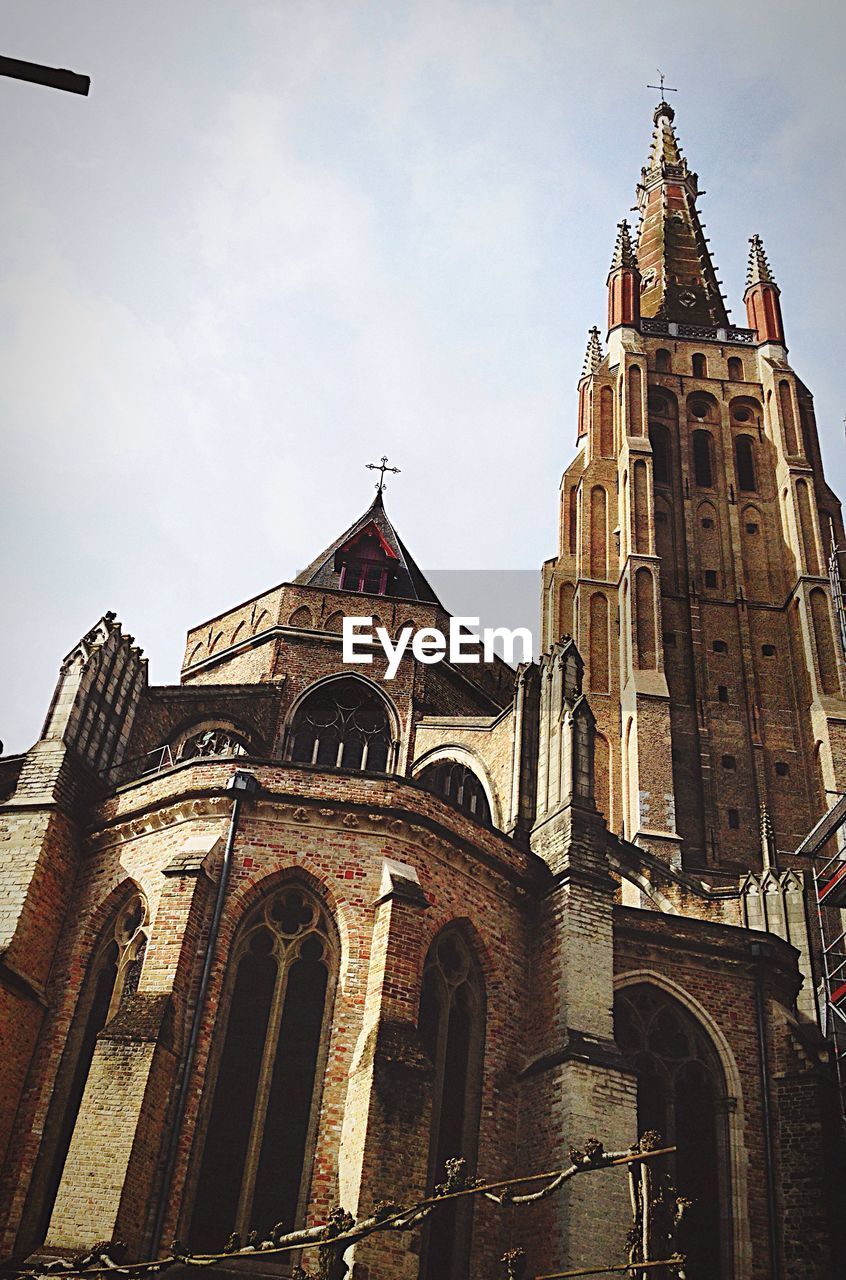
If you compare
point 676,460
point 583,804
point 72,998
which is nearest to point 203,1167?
point 72,998

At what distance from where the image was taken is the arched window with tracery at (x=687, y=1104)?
16.7 metres

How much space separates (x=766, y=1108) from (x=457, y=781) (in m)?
9.02

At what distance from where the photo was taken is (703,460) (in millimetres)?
40469

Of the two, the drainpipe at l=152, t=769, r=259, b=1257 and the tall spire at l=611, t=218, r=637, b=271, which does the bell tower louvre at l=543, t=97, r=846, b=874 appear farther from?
the drainpipe at l=152, t=769, r=259, b=1257

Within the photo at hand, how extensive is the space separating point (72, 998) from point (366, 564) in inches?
654

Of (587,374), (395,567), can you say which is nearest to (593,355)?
(587,374)

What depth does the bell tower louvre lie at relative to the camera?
32312 millimetres

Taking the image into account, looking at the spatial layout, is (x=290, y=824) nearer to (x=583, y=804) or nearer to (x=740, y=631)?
(x=583, y=804)

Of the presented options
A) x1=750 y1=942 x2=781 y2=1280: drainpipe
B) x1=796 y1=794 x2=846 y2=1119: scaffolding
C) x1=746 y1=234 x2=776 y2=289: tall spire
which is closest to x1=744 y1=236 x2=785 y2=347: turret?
x1=746 y1=234 x2=776 y2=289: tall spire

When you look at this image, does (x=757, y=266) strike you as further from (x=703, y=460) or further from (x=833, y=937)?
(x=833, y=937)

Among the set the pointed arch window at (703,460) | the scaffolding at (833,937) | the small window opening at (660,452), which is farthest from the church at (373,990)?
the pointed arch window at (703,460)

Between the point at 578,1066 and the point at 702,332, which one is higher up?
the point at 702,332

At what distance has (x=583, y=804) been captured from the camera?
18.3 m

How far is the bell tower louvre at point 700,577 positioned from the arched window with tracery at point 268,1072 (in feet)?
52.9
